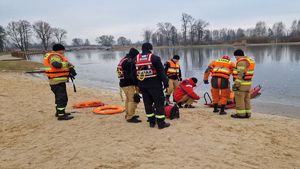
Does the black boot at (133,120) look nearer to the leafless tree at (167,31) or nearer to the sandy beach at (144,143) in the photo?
the sandy beach at (144,143)

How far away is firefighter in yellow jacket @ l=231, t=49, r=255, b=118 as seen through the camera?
22.2 ft

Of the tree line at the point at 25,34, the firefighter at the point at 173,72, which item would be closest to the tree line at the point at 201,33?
the tree line at the point at 25,34

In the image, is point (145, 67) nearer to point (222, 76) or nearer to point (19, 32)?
point (222, 76)

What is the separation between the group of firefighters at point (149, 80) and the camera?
17.9 ft

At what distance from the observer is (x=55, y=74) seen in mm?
6359

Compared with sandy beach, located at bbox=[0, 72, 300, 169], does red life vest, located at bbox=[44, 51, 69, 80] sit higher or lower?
higher

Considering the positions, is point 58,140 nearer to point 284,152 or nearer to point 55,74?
point 55,74

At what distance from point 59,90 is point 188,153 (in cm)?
357

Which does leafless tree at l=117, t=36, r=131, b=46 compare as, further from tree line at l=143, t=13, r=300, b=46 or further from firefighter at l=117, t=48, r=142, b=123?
firefighter at l=117, t=48, r=142, b=123

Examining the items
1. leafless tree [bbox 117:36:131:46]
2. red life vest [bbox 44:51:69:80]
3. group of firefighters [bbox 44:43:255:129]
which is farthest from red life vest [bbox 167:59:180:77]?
leafless tree [bbox 117:36:131:46]

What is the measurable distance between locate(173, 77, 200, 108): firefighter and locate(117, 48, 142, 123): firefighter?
8.84 feet

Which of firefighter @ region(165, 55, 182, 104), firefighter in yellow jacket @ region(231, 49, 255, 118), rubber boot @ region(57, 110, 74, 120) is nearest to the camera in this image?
rubber boot @ region(57, 110, 74, 120)

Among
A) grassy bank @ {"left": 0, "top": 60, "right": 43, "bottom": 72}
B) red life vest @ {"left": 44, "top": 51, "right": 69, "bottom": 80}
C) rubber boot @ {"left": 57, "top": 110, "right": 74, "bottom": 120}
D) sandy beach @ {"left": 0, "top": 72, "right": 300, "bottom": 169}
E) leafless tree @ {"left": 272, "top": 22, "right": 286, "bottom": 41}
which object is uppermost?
leafless tree @ {"left": 272, "top": 22, "right": 286, "bottom": 41}

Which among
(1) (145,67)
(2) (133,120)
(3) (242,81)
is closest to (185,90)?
(3) (242,81)
